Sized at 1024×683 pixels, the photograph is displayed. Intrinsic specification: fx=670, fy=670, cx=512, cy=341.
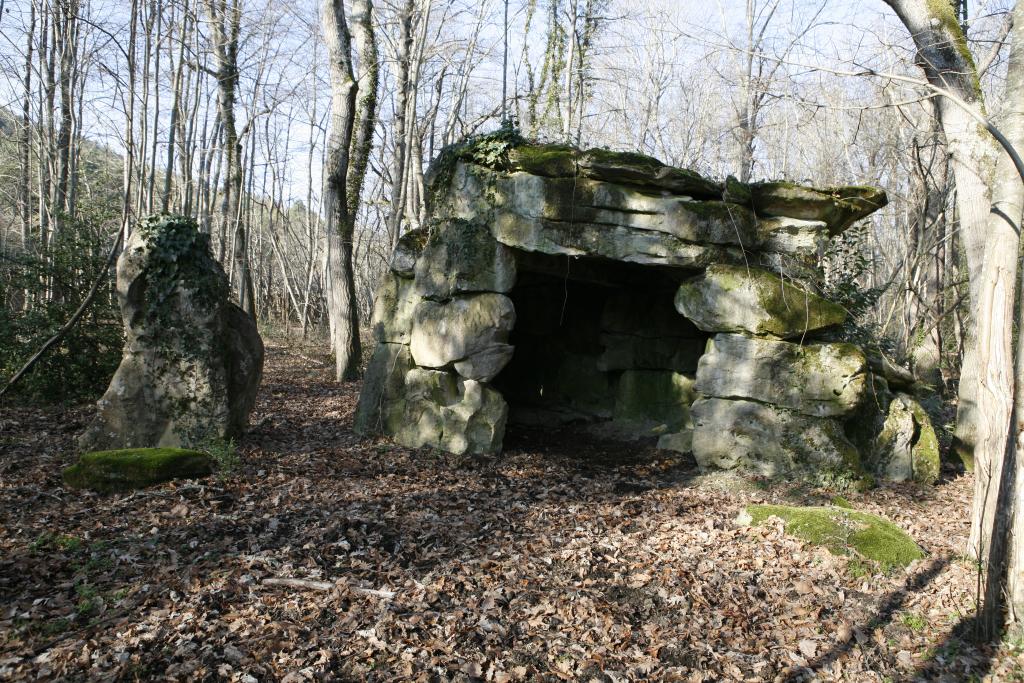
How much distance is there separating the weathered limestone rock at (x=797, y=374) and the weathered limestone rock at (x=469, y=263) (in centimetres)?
265

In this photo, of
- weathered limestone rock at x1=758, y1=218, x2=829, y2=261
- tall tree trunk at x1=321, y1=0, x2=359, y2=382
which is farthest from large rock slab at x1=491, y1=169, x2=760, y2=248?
tall tree trunk at x1=321, y1=0, x2=359, y2=382

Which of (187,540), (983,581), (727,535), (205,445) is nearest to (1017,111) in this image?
(983,581)

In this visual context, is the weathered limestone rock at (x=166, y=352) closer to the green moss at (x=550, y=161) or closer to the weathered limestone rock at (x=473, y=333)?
the weathered limestone rock at (x=473, y=333)

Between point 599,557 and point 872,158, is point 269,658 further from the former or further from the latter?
point 872,158

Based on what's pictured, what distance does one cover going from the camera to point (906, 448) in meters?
7.48

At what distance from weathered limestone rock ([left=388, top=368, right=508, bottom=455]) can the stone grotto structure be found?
2 cm

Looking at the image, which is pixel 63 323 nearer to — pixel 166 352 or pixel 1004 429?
pixel 166 352

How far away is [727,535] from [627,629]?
182 centimetres

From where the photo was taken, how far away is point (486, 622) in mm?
4148

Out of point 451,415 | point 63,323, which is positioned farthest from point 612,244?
point 63,323

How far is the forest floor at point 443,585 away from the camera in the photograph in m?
3.68

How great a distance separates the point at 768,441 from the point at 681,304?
177 cm

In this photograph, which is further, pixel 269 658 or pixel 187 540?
pixel 187 540

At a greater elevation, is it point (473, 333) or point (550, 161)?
point (550, 161)
